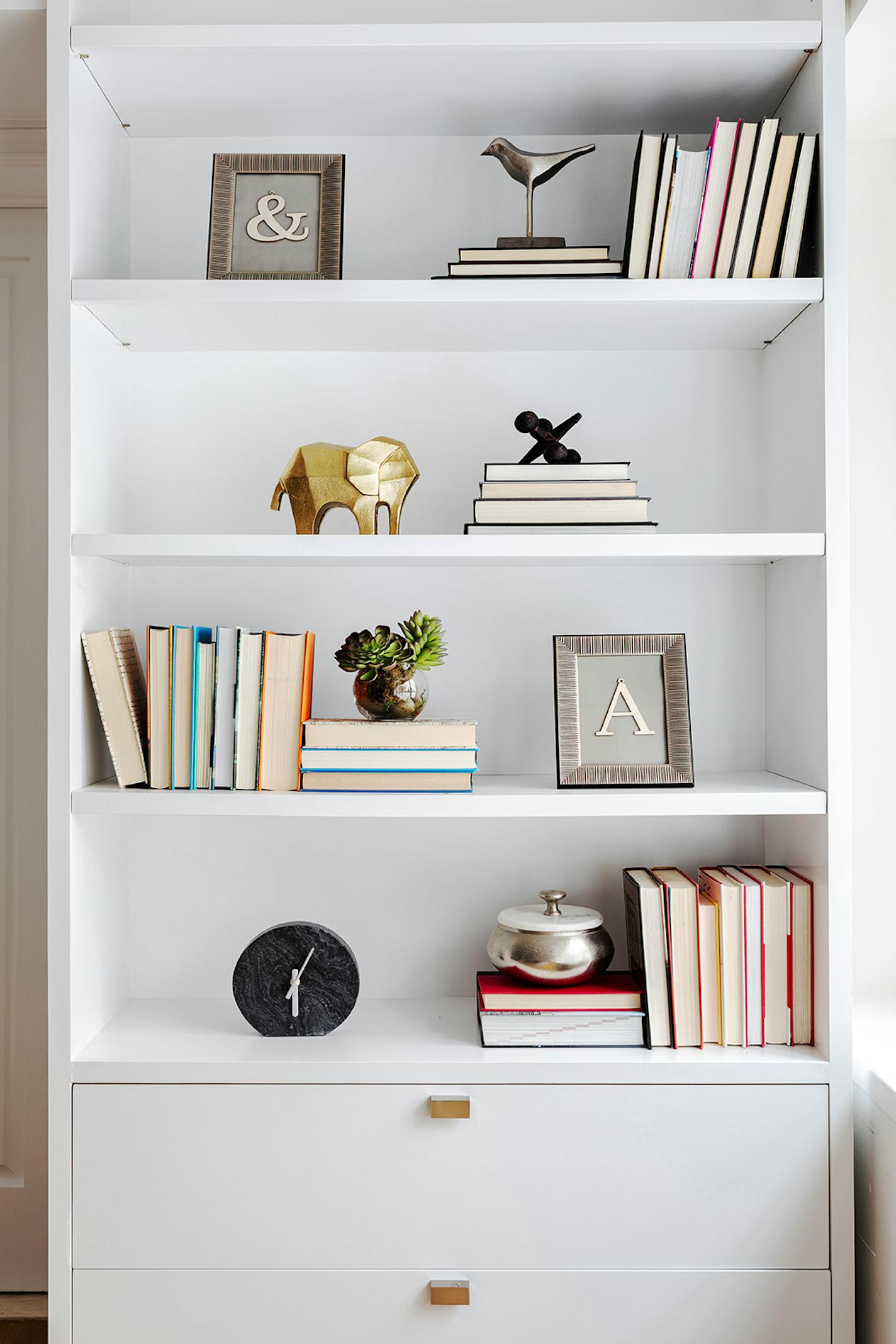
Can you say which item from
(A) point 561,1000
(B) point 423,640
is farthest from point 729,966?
(B) point 423,640

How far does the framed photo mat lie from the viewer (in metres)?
1.57

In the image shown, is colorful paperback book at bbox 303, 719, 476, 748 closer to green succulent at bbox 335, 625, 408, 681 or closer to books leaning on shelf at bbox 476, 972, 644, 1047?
green succulent at bbox 335, 625, 408, 681

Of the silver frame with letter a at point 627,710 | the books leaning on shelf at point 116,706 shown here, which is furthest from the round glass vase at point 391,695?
the books leaning on shelf at point 116,706

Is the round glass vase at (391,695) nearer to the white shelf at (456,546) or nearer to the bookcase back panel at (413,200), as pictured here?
the white shelf at (456,546)

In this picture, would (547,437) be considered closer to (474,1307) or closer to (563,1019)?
(563,1019)

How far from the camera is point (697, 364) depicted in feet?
5.83

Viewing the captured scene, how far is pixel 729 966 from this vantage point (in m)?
1.53

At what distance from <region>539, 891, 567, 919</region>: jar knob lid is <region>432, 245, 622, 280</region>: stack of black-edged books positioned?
36.4 inches

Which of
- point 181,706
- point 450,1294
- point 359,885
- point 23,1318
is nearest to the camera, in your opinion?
point 450,1294

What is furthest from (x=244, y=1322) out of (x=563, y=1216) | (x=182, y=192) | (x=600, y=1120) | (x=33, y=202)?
(x=33, y=202)

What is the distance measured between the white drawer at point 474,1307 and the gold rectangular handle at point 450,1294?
0.01 m

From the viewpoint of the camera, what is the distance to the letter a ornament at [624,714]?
1572mm

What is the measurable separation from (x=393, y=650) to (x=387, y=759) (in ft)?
0.56

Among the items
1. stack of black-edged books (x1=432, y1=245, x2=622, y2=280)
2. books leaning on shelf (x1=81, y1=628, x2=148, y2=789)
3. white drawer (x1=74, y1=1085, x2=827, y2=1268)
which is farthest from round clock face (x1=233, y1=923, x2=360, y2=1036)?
stack of black-edged books (x1=432, y1=245, x2=622, y2=280)
